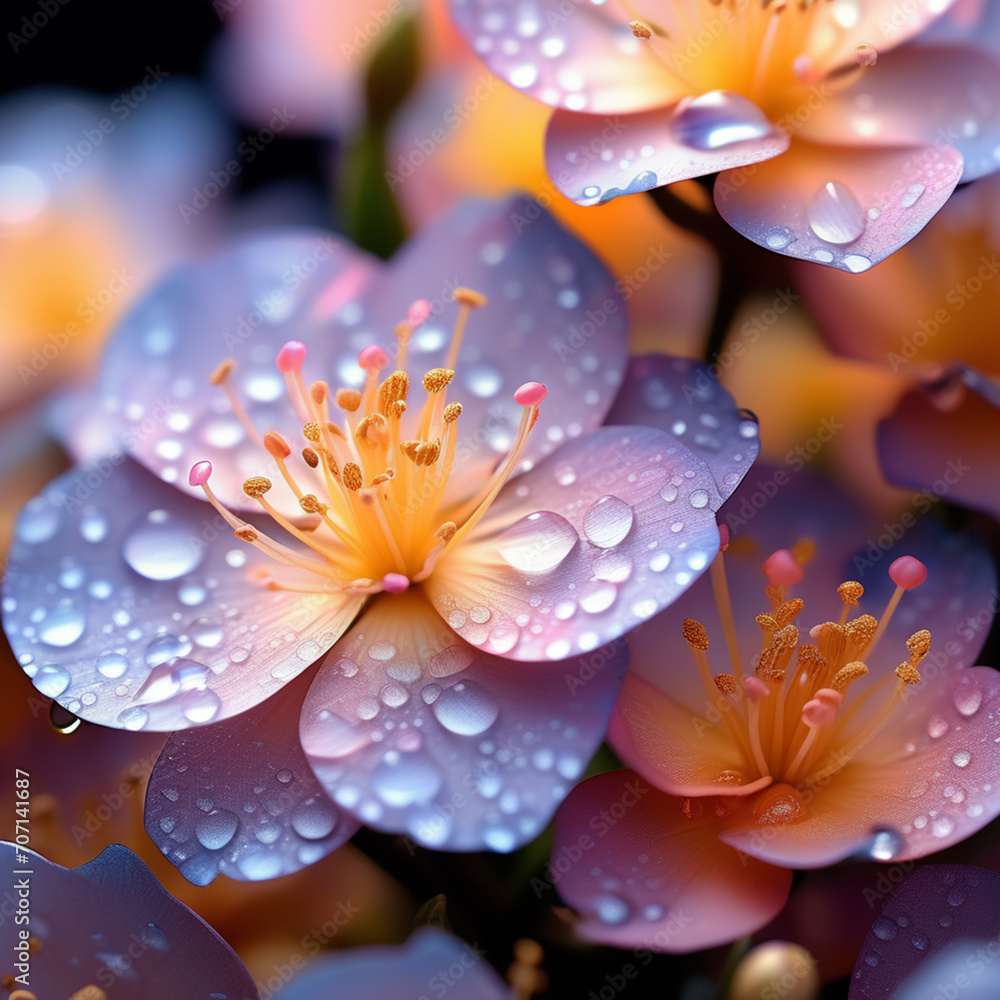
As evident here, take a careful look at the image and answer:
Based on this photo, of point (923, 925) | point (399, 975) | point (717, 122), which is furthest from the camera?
point (717, 122)

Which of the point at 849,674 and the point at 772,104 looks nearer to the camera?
the point at 849,674

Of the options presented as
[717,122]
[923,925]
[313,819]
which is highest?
[717,122]

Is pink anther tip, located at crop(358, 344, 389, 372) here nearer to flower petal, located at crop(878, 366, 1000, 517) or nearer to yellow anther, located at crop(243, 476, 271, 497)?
yellow anther, located at crop(243, 476, 271, 497)

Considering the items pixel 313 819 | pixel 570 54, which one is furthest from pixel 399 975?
pixel 570 54

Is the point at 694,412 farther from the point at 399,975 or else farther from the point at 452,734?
the point at 399,975

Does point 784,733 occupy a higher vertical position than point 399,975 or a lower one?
lower

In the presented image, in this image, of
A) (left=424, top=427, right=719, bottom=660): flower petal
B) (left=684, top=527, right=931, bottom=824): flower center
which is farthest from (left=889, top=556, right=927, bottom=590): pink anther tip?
(left=424, top=427, right=719, bottom=660): flower petal

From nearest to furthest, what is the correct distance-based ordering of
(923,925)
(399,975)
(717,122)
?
(399,975) → (923,925) → (717,122)
